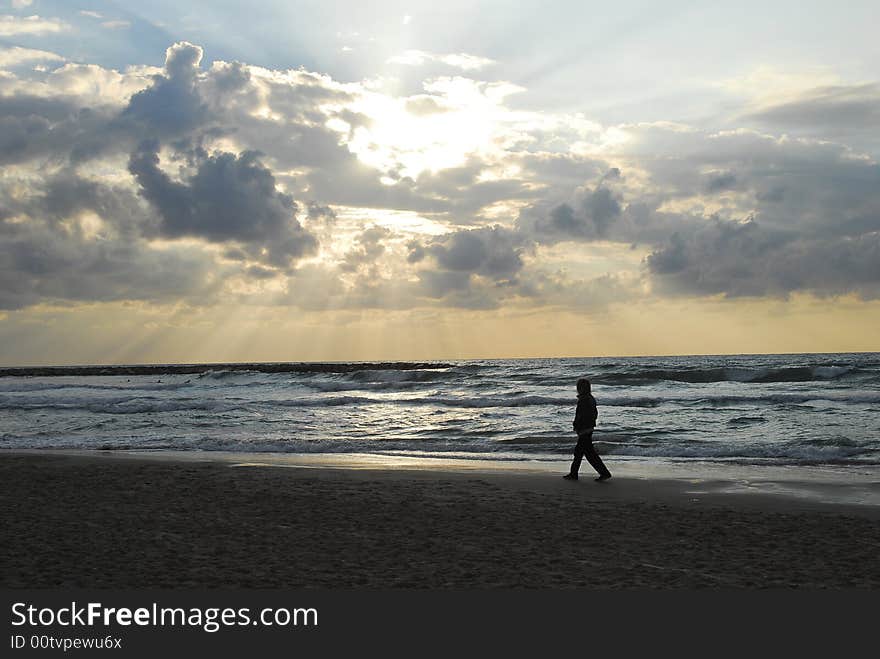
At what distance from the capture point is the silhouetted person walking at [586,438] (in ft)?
44.8

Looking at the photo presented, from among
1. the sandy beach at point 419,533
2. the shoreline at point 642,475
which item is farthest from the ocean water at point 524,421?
the sandy beach at point 419,533

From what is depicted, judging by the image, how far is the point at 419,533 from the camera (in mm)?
8641

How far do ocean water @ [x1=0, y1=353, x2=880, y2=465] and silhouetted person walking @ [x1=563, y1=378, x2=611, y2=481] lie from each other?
437cm

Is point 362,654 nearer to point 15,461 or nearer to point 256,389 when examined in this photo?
point 15,461

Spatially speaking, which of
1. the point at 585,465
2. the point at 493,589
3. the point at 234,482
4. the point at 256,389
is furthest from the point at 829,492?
the point at 256,389

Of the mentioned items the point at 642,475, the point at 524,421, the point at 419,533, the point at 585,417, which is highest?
the point at 585,417

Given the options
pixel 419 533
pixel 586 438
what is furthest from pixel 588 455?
pixel 419 533

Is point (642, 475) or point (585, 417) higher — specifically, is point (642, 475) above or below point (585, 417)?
below

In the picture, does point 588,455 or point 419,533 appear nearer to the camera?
point 419,533

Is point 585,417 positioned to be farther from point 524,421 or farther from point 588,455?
point 524,421

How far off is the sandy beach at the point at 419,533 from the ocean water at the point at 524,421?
6.25m

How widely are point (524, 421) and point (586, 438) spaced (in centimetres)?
1304

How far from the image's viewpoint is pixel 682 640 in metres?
5.15

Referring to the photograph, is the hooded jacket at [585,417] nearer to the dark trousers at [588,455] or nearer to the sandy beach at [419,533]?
the dark trousers at [588,455]
